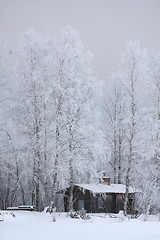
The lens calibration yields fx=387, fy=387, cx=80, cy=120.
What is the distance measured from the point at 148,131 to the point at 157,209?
8.59 meters

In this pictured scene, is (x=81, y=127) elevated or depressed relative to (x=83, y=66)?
depressed

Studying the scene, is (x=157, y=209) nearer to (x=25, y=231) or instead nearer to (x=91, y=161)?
(x=91, y=161)

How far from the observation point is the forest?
75.4 ft

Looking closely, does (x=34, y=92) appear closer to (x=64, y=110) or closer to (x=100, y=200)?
(x=64, y=110)

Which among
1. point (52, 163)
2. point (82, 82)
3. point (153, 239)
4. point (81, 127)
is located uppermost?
point (82, 82)

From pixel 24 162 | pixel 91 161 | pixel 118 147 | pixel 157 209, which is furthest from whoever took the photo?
pixel 118 147

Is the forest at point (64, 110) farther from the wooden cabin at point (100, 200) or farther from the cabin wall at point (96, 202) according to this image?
the cabin wall at point (96, 202)

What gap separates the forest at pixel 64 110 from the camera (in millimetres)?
22969

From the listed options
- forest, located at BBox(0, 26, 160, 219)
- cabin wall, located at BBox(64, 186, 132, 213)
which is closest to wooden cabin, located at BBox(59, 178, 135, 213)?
cabin wall, located at BBox(64, 186, 132, 213)

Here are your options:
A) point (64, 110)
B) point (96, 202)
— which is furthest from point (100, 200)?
point (64, 110)

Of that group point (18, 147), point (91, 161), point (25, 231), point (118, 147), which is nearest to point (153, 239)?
point (25, 231)

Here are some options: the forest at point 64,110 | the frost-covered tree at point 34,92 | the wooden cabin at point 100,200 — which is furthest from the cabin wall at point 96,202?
the frost-covered tree at point 34,92

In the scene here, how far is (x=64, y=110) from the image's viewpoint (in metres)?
23.4

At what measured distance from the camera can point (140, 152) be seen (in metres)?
25.5
